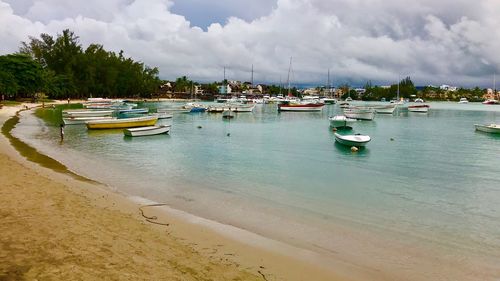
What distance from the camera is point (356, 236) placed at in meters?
13.8

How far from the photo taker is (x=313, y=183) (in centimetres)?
2298

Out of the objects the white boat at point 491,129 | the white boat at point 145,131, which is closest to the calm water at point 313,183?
the white boat at point 145,131

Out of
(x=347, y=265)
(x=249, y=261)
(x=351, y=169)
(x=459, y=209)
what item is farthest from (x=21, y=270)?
(x=351, y=169)

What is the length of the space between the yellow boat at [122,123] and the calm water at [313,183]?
698cm

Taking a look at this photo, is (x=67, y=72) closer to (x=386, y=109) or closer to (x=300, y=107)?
(x=300, y=107)

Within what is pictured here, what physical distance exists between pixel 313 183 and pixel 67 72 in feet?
413

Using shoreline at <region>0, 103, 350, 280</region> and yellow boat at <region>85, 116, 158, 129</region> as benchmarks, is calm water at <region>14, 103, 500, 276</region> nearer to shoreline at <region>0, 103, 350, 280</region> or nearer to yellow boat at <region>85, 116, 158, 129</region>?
shoreline at <region>0, 103, 350, 280</region>

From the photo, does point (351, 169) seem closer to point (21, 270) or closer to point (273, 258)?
point (273, 258)

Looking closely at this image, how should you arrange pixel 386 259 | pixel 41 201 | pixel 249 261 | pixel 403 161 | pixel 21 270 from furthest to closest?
pixel 403 161, pixel 41 201, pixel 386 259, pixel 249 261, pixel 21 270

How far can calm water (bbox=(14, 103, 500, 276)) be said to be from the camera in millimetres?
14969

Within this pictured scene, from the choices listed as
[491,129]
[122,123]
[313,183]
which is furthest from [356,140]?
[491,129]

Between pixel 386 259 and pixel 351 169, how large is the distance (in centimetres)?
1681

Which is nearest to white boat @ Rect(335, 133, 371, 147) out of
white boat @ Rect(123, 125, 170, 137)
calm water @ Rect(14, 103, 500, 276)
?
calm water @ Rect(14, 103, 500, 276)

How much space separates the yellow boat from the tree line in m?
41.6
